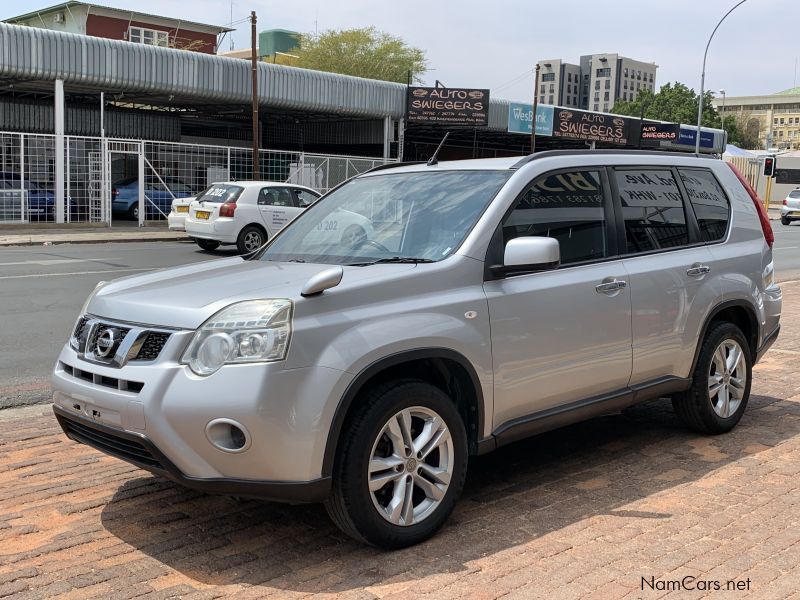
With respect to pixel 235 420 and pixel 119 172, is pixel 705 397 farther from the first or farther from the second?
pixel 119 172

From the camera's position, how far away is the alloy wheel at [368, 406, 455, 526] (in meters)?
3.66

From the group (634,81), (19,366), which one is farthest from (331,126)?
(634,81)

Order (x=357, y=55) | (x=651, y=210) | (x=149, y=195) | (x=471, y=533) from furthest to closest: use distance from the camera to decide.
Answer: (x=357, y=55)
(x=149, y=195)
(x=651, y=210)
(x=471, y=533)

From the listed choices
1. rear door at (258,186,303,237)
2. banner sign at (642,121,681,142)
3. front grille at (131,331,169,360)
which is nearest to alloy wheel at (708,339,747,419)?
front grille at (131,331,169,360)

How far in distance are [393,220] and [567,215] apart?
97 cm

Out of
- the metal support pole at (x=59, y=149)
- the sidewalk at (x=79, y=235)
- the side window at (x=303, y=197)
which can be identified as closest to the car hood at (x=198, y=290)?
the side window at (x=303, y=197)

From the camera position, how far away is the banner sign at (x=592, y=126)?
43125 mm

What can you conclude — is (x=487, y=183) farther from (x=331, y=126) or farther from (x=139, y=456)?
(x=331, y=126)

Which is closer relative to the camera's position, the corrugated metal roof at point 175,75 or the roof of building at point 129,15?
the corrugated metal roof at point 175,75

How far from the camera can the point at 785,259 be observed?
69.9ft

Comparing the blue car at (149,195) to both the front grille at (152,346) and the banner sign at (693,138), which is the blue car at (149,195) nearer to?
the front grille at (152,346)

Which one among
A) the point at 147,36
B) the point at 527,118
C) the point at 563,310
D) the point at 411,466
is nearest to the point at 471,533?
the point at 411,466

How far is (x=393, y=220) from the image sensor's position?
4.56 m

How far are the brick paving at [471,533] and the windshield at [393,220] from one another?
1.33 metres
